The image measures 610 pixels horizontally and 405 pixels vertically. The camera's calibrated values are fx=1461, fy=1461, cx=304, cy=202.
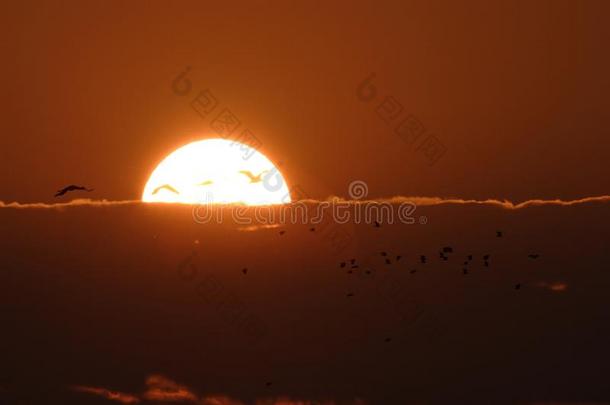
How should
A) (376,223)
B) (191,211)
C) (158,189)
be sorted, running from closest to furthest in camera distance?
(376,223), (191,211), (158,189)

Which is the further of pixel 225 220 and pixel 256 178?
pixel 256 178

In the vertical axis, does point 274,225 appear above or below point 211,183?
below

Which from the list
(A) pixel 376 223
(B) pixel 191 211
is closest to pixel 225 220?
(B) pixel 191 211

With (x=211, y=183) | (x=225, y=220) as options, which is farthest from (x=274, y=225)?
(x=211, y=183)

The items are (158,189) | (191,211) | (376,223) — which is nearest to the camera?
(376,223)

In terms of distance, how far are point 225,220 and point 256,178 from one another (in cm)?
692

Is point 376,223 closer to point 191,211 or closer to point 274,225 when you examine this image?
point 274,225

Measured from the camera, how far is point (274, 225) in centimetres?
7950

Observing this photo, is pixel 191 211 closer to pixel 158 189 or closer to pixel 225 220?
pixel 225 220

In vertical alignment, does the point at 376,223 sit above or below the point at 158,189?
below

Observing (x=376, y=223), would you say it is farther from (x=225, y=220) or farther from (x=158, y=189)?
(x=158, y=189)

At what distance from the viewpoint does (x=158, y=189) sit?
90062 mm

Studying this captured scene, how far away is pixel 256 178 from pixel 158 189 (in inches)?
276

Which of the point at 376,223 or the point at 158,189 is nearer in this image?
the point at 376,223
